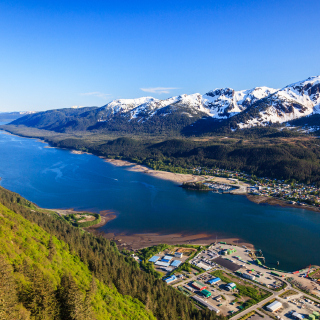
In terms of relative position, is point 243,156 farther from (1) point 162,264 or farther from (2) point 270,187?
(1) point 162,264

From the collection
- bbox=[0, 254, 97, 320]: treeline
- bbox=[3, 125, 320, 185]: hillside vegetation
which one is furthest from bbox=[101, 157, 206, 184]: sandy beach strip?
bbox=[0, 254, 97, 320]: treeline

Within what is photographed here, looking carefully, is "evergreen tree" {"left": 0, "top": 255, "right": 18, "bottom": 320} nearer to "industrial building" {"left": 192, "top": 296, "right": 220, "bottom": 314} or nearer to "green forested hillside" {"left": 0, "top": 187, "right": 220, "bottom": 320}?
"green forested hillside" {"left": 0, "top": 187, "right": 220, "bottom": 320}

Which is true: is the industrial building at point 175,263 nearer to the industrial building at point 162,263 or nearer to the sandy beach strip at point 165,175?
the industrial building at point 162,263

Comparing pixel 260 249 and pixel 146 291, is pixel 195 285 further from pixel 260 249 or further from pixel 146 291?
pixel 260 249

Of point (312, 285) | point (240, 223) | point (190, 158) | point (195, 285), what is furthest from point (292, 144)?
point (195, 285)

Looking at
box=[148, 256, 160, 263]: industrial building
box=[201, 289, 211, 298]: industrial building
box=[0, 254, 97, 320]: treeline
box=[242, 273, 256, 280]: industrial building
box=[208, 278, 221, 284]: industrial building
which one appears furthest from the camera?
box=[148, 256, 160, 263]: industrial building

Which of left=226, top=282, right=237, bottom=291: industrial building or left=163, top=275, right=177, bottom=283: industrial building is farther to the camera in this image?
left=163, top=275, right=177, bottom=283: industrial building

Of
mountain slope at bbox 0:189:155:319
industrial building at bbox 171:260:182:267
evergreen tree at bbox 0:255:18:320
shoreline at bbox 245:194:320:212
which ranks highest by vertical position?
evergreen tree at bbox 0:255:18:320

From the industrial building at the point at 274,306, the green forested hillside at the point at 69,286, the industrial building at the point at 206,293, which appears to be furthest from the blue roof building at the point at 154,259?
the industrial building at the point at 274,306
